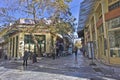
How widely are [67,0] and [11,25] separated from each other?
6.96 m

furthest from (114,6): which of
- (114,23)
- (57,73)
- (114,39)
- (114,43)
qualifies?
(57,73)

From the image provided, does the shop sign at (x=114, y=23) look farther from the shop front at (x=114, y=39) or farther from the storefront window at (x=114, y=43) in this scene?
the storefront window at (x=114, y=43)

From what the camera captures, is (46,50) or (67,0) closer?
(67,0)

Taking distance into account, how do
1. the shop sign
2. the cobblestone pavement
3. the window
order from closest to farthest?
1. the cobblestone pavement
2. the shop sign
3. the window

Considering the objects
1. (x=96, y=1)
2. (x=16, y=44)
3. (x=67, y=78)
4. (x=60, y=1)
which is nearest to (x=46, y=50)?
(x=16, y=44)

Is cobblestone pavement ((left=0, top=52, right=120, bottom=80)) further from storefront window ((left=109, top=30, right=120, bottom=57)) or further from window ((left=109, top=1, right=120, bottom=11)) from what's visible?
window ((left=109, top=1, right=120, bottom=11))

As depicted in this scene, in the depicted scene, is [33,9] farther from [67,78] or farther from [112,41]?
[67,78]

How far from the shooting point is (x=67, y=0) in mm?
23969

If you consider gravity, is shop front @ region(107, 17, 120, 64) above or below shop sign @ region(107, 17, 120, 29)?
below

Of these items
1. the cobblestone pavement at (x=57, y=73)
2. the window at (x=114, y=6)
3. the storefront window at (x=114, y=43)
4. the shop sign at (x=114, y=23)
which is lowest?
the cobblestone pavement at (x=57, y=73)

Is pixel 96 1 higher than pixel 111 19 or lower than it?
higher

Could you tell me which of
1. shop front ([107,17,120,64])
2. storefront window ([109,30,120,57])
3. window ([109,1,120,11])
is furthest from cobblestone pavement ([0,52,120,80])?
window ([109,1,120,11])

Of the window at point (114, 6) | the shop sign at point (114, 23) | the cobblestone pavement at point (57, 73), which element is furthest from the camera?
the window at point (114, 6)

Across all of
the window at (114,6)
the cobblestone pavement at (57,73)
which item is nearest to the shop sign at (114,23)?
Answer: the window at (114,6)
